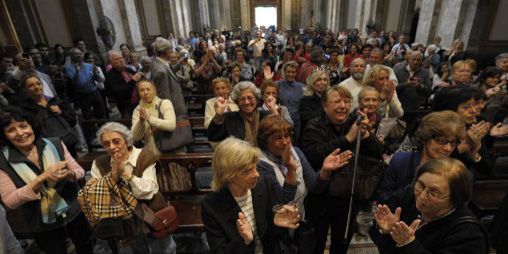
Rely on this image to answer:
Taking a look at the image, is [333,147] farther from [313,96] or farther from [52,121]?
[52,121]

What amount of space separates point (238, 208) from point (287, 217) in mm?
310

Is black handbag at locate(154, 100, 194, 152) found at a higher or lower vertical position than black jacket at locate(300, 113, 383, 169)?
lower

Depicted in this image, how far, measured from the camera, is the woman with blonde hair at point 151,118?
128 inches

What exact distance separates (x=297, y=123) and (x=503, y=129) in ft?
6.83

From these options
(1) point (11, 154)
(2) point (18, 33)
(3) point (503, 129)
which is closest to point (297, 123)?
(3) point (503, 129)

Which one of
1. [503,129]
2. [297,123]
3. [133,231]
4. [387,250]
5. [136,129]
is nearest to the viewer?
[387,250]

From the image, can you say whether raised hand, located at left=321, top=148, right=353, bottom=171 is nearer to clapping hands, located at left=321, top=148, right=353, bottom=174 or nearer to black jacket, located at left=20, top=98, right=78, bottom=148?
clapping hands, located at left=321, top=148, right=353, bottom=174

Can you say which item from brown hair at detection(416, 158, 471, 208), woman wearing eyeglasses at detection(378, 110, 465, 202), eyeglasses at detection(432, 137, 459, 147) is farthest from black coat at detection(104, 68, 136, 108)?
brown hair at detection(416, 158, 471, 208)

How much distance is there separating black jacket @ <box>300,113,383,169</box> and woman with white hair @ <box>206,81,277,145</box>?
0.57 meters

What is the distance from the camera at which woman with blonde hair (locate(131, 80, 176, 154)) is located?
10.6 ft

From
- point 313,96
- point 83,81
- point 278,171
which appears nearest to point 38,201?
point 278,171

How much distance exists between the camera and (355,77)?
3.87m

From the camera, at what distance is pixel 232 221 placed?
1719mm

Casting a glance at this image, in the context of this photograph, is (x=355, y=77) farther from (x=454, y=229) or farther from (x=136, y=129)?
(x=136, y=129)
